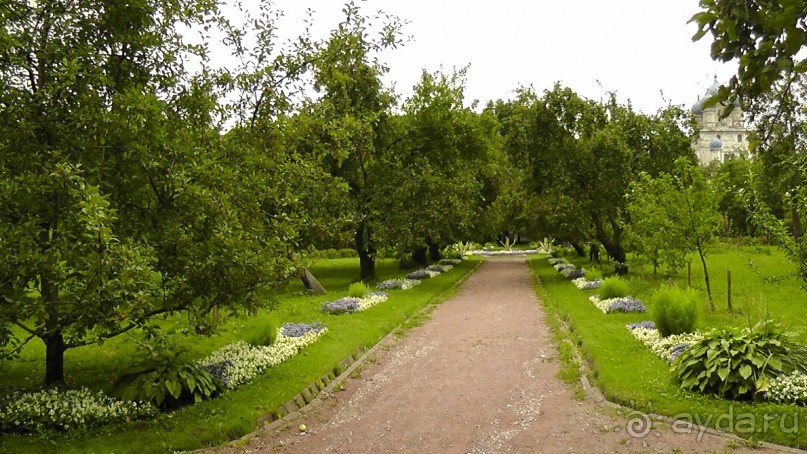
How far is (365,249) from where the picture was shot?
82.5 feet

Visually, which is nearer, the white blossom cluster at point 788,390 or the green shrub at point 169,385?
the white blossom cluster at point 788,390

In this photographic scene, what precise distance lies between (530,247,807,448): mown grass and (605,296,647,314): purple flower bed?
15.9 inches

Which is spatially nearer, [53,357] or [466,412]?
[466,412]

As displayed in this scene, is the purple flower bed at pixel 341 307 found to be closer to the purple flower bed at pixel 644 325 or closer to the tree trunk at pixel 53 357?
the purple flower bed at pixel 644 325

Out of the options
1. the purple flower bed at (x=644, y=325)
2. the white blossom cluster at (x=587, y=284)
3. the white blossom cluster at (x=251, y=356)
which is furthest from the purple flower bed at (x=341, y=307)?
the white blossom cluster at (x=587, y=284)

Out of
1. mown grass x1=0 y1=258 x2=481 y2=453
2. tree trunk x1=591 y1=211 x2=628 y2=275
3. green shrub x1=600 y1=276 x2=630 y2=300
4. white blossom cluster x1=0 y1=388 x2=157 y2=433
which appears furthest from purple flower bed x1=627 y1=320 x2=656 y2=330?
tree trunk x1=591 y1=211 x2=628 y2=275

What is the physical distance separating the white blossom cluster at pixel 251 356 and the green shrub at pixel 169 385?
50 centimetres

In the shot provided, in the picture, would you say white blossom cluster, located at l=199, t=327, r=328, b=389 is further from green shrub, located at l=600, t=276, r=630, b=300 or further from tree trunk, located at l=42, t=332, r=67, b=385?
green shrub, located at l=600, t=276, r=630, b=300

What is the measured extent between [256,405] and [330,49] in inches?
223

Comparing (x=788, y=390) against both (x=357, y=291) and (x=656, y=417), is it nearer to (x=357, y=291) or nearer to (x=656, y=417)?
(x=656, y=417)

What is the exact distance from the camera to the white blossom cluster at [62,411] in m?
6.78

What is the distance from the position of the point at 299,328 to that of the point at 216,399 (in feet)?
15.0

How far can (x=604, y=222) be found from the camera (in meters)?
30.9

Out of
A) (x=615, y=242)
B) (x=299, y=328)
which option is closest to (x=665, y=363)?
(x=299, y=328)
